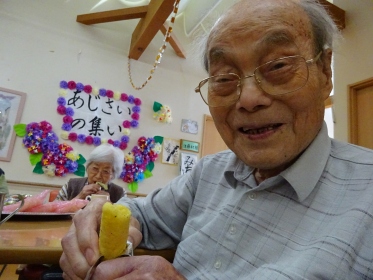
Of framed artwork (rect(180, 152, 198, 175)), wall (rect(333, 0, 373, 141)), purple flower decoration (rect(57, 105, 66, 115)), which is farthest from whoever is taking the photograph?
framed artwork (rect(180, 152, 198, 175))

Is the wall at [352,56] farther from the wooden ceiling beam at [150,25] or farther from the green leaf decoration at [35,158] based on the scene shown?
the green leaf decoration at [35,158]

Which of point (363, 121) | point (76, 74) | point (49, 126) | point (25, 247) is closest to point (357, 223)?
point (25, 247)

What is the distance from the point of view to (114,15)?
3.01m

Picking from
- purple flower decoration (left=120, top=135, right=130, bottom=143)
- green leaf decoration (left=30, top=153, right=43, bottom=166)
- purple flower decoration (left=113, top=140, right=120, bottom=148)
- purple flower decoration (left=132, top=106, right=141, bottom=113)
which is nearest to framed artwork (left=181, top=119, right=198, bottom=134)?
purple flower decoration (left=132, top=106, right=141, bottom=113)

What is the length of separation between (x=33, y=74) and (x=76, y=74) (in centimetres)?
41

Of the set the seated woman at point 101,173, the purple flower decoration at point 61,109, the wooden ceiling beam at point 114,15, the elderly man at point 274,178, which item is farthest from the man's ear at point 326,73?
the purple flower decoration at point 61,109

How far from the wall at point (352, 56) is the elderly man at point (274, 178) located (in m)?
1.94

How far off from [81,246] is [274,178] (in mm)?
418

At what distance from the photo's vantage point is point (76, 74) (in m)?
3.03

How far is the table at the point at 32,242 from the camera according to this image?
575 mm

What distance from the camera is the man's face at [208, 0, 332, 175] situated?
593mm

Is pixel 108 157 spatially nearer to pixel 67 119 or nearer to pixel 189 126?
pixel 67 119

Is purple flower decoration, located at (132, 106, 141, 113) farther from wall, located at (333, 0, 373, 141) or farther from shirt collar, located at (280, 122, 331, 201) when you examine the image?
shirt collar, located at (280, 122, 331, 201)

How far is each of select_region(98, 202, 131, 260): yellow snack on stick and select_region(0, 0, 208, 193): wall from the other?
2202 millimetres
